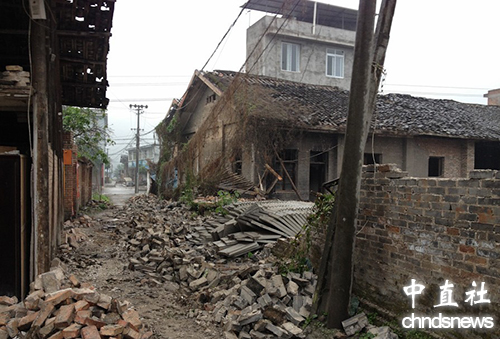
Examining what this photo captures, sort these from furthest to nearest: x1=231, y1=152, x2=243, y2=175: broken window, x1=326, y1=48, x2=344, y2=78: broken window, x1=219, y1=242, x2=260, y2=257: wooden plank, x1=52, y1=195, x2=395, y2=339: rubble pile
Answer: x1=326, y1=48, x2=344, y2=78: broken window
x1=231, y1=152, x2=243, y2=175: broken window
x1=219, y1=242, x2=260, y2=257: wooden plank
x1=52, y1=195, x2=395, y2=339: rubble pile

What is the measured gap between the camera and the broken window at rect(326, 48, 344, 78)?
26.6 m

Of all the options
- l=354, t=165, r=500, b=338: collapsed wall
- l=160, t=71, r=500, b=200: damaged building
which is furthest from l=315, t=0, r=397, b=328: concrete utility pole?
l=160, t=71, r=500, b=200: damaged building

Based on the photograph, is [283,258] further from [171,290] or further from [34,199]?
[34,199]

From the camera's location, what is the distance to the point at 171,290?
6.68 metres

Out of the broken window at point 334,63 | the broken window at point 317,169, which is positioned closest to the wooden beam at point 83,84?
the broken window at point 317,169

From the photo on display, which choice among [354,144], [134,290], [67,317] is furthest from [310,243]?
[67,317]

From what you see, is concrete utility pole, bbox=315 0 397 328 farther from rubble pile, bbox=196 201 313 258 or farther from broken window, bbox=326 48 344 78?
broken window, bbox=326 48 344 78

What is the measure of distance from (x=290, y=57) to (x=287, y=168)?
12.1 metres

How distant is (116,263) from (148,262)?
1.01 meters

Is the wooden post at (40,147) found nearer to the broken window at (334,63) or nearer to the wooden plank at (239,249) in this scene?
the wooden plank at (239,249)

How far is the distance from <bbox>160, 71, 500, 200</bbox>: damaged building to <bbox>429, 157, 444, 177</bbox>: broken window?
0.04 m

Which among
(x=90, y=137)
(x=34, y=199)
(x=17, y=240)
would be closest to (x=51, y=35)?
(x=34, y=199)

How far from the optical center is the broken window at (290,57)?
24.7 meters

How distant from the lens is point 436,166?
58.1 ft
